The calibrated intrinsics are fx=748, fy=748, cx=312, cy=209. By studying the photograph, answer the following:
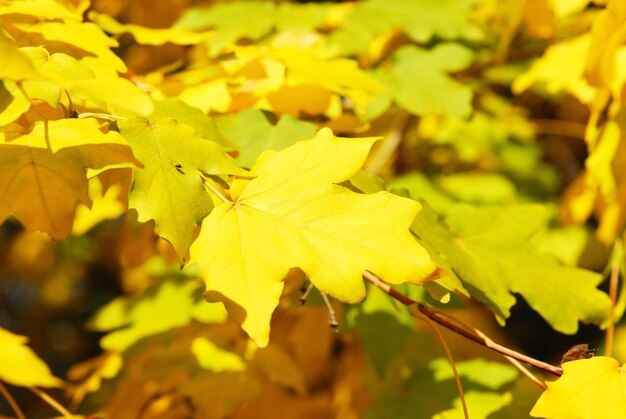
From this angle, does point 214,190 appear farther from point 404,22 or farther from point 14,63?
point 404,22

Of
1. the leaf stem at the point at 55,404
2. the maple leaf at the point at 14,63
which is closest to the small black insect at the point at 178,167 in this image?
the maple leaf at the point at 14,63

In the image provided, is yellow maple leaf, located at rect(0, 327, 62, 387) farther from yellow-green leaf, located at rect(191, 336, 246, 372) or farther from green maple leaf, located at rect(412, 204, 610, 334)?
green maple leaf, located at rect(412, 204, 610, 334)

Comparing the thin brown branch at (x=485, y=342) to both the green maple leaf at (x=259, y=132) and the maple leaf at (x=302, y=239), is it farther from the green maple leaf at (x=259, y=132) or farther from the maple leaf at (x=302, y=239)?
the green maple leaf at (x=259, y=132)

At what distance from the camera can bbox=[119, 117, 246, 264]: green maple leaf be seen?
0.74 m

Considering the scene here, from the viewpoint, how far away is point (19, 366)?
1185 millimetres

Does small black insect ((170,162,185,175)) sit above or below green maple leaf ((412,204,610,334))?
above

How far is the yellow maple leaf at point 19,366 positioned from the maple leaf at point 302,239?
0.56 metres

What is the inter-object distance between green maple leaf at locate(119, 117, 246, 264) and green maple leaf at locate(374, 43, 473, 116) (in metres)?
0.65

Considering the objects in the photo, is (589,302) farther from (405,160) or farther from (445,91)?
(405,160)

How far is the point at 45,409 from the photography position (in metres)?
3.47

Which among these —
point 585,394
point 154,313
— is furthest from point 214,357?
point 585,394

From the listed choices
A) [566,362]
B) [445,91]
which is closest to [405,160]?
[445,91]

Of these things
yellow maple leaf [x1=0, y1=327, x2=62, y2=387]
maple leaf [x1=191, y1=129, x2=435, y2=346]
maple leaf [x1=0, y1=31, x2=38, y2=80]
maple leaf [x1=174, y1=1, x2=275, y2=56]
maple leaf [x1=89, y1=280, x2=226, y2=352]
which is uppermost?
maple leaf [x1=0, y1=31, x2=38, y2=80]

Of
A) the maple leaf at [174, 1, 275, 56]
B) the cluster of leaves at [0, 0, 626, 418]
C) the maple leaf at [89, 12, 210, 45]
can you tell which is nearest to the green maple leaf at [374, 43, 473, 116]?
the cluster of leaves at [0, 0, 626, 418]
